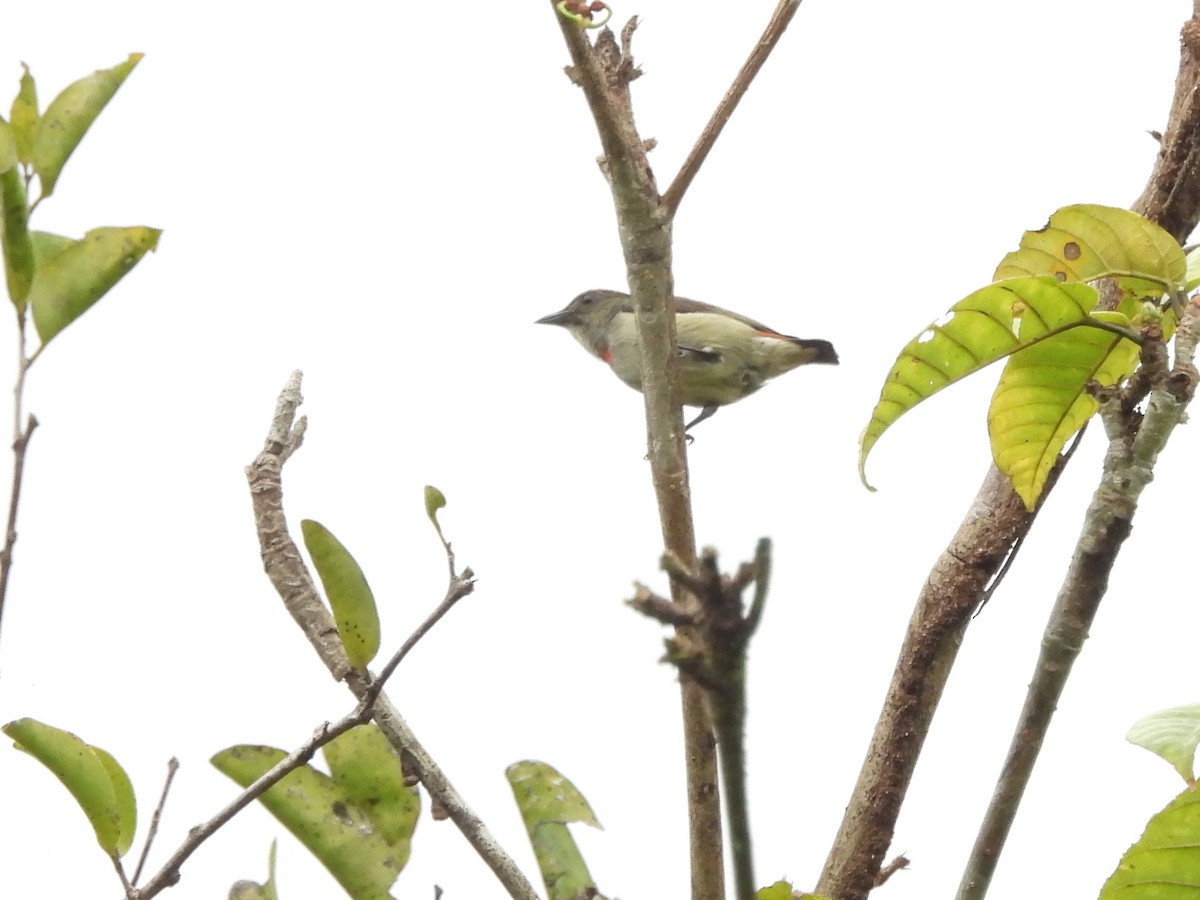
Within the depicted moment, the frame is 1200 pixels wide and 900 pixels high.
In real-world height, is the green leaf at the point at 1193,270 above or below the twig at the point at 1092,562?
above

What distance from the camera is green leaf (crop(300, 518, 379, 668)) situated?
1.52 m

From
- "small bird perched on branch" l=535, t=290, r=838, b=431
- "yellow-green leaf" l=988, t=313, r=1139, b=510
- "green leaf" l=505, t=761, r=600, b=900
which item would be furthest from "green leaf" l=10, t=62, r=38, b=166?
"small bird perched on branch" l=535, t=290, r=838, b=431

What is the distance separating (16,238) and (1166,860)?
133cm

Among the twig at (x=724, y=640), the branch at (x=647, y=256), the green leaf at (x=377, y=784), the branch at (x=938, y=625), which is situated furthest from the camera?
the branch at (x=938, y=625)

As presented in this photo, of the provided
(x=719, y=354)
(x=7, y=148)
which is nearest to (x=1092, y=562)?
(x=7, y=148)

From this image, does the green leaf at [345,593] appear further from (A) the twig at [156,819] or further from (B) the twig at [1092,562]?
(B) the twig at [1092,562]

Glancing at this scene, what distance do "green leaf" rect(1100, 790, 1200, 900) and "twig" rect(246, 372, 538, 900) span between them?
61 centimetres

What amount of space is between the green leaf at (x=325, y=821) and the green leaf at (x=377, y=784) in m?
0.01

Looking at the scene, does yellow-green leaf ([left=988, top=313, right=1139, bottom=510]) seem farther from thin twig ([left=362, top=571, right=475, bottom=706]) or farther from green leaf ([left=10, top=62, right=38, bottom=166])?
green leaf ([left=10, top=62, right=38, bottom=166])

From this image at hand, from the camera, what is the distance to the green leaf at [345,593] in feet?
4.98

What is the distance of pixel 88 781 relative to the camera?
4.73ft

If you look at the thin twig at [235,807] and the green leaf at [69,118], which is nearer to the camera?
the thin twig at [235,807]

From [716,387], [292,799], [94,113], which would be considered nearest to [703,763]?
[292,799]

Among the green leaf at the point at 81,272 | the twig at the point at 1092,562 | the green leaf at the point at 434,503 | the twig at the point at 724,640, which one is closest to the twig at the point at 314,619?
the green leaf at the point at 434,503
